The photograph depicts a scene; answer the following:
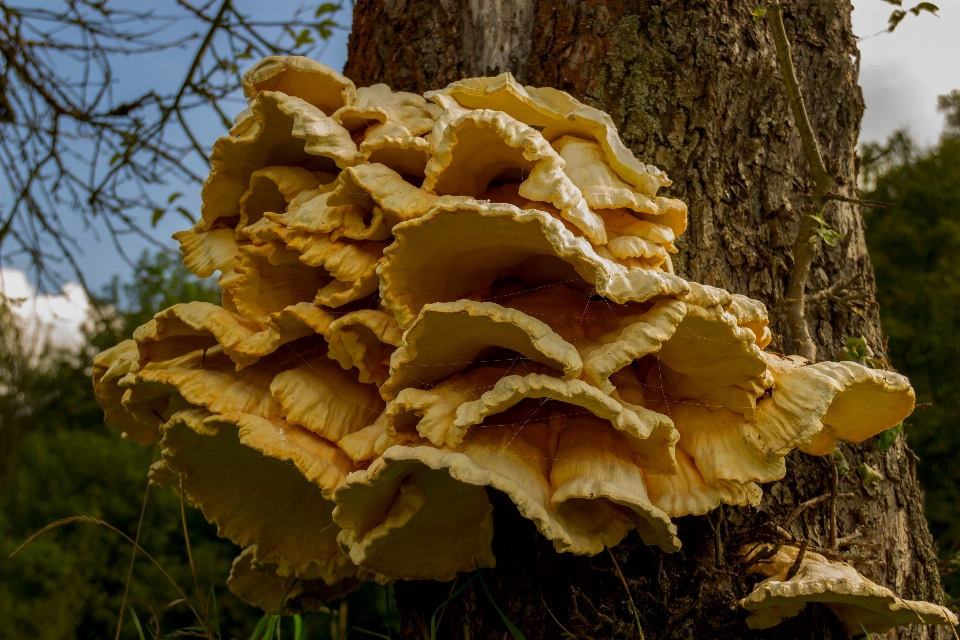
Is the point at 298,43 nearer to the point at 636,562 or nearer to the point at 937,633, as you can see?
the point at 636,562

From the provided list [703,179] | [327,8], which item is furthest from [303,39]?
[703,179]

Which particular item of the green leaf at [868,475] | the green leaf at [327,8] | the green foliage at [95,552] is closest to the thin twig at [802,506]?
the green leaf at [868,475]

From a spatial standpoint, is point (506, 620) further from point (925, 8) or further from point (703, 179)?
point (925, 8)

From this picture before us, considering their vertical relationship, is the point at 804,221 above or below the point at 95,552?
above

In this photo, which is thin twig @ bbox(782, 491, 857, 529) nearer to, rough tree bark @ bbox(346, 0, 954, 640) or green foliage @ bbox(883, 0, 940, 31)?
rough tree bark @ bbox(346, 0, 954, 640)

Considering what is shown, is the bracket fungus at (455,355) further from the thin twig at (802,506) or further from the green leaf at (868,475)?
the green leaf at (868,475)

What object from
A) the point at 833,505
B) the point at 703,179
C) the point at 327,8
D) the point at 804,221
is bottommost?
the point at 833,505
